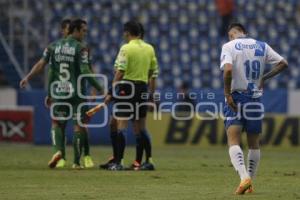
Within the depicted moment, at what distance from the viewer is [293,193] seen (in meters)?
11.6

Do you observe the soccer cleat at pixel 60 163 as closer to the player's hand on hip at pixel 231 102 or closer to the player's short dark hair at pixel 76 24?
the player's short dark hair at pixel 76 24

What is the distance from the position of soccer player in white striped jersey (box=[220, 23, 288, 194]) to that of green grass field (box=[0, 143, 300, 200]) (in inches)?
Result: 25.1

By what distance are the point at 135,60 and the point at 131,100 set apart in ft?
2.01

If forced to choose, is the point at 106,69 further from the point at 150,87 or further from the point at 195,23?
the point at 150,87

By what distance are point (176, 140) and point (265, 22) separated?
8.93 metres

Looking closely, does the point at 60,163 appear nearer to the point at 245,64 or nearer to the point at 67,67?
the point at 67,67

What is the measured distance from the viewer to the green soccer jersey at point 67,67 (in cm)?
1525

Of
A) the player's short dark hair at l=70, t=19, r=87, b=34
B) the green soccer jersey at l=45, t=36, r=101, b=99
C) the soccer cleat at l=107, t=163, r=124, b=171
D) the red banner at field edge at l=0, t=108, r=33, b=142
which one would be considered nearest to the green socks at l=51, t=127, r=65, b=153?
the green soccer jersey at l=45, t=36, r=101, b=99

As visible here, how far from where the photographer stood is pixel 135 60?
588 inches

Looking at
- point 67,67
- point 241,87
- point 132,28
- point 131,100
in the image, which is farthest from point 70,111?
point 241,87

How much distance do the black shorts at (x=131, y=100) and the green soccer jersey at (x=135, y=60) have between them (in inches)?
4.7

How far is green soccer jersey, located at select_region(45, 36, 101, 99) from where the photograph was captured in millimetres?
15250

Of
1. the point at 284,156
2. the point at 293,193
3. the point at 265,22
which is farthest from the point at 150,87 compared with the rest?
the point at 265,22

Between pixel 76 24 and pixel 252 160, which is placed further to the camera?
pixel 76 24
